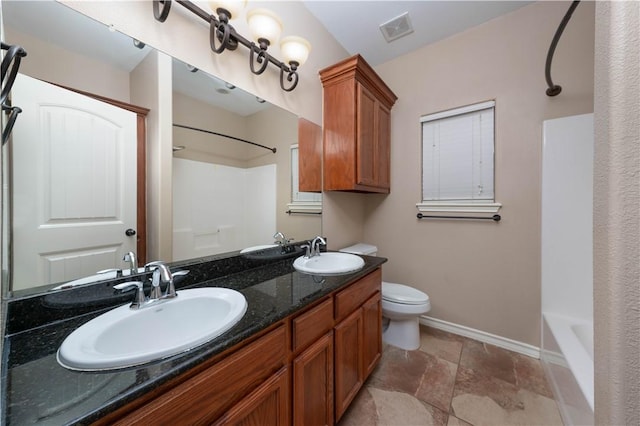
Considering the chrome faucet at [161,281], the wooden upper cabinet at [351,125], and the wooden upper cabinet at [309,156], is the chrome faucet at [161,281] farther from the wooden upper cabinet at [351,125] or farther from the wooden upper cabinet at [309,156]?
the wooden upper cabinet at [351,125]

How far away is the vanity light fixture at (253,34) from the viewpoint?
1126 mm

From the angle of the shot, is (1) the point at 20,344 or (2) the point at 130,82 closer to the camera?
(1) the point at 20,344

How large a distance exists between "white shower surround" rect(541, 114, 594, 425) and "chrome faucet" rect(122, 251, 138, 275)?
2393 mm

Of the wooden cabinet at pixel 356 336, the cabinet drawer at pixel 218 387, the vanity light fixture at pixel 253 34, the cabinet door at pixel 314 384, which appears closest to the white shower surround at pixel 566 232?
the wooden cabinet at pixel 356 336

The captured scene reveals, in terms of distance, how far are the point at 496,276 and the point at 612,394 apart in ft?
6.22

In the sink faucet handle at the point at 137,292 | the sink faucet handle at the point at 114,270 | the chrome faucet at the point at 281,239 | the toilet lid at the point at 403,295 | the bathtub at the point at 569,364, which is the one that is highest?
the chrome faucet at the point at 281,239

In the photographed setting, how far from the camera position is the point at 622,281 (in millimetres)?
388

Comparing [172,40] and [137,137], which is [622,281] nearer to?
[137,137]

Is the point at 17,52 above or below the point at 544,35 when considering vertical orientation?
below

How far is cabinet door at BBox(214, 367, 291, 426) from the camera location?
718 millimetres

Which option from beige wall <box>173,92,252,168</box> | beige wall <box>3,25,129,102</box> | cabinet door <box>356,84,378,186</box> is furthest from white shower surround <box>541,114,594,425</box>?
beige wall <box>3,25,129,102</box>

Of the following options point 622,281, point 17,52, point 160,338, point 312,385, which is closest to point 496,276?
point 312,385

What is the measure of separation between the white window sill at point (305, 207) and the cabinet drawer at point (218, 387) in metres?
1.02

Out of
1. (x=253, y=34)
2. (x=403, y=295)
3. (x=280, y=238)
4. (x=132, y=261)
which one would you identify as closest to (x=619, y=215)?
(x=132, y=261)
